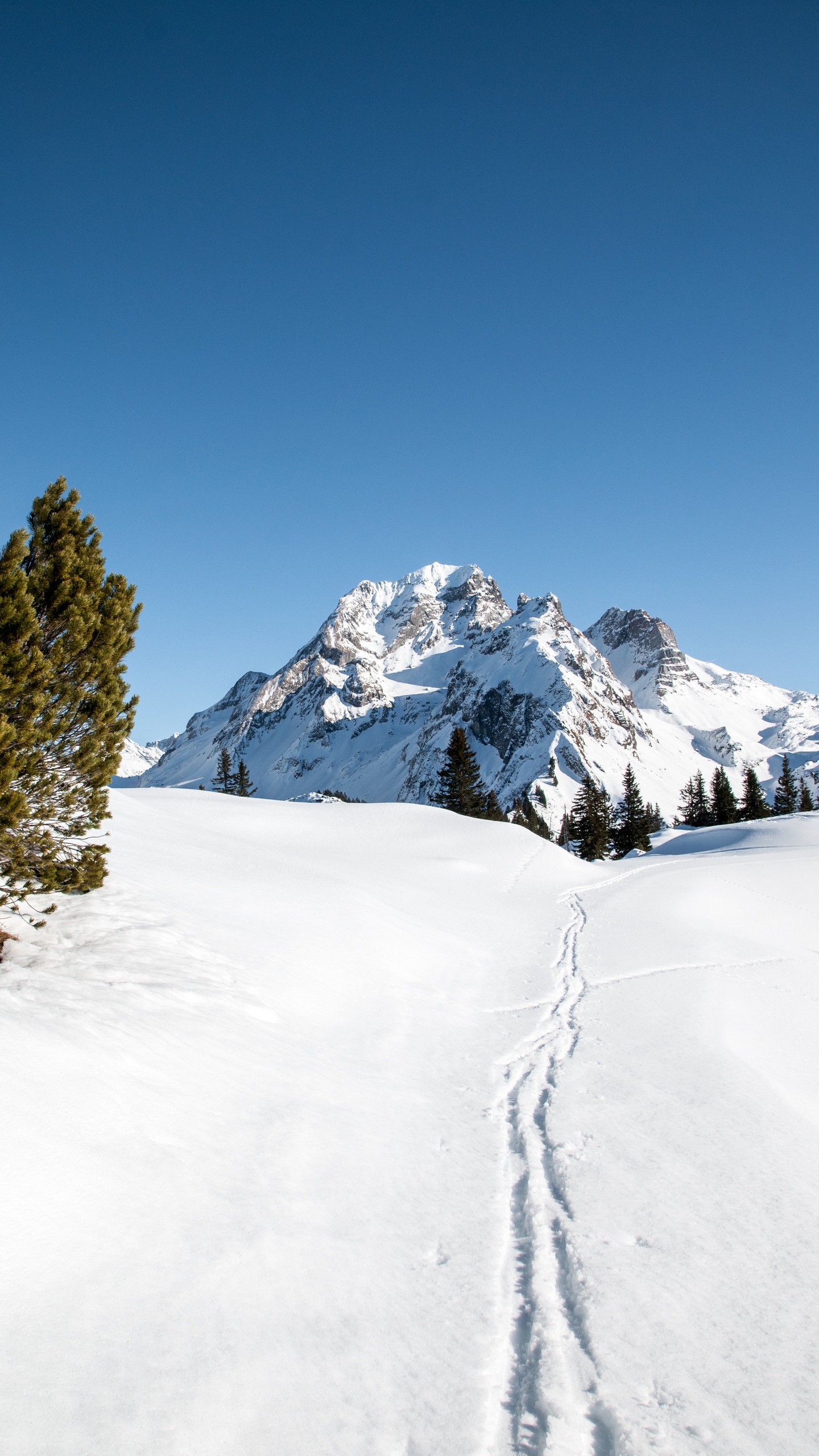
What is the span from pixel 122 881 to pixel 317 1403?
8897mm

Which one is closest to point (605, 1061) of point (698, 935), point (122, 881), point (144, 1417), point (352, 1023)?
point (352, 1023)

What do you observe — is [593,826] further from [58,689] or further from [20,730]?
[20,730]

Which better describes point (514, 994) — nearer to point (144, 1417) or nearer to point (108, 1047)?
point (108, 1047)

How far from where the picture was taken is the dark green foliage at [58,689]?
6602 mm

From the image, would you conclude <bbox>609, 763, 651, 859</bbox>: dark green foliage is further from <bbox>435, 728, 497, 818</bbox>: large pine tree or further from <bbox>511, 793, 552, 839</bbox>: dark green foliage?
<bbox>435, 728, 497, 818</bbox>: large pine tree

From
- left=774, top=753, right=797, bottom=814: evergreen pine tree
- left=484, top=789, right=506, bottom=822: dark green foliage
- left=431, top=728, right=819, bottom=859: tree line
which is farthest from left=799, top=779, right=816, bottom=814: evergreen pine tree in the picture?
left=484, top=789, right=506, bottom=822: dark green foliage

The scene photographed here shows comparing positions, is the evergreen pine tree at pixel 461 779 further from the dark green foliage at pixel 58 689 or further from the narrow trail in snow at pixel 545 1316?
the narrow trail in snow at pixel 545 1316

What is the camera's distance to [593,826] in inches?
2562

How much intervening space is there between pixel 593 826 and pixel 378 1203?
207 ft

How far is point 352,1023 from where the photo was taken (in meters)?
9.07

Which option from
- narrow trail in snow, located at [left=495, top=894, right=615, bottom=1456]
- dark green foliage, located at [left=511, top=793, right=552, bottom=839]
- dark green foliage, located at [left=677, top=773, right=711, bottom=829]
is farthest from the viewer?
dark green foliage, located at [left=511, top=793, right=552, bottom=839]

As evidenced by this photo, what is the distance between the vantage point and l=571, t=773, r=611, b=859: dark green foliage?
213ft

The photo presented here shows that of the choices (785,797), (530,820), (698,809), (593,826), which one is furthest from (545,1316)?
(785,797)

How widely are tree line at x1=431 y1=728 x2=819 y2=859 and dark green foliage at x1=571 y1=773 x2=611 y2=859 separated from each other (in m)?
0.06
